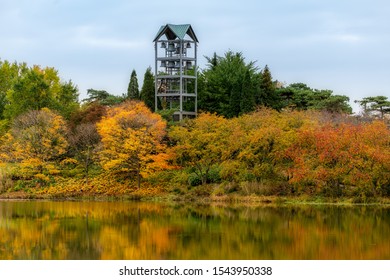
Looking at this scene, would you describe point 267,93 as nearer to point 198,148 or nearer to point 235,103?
point 235,103

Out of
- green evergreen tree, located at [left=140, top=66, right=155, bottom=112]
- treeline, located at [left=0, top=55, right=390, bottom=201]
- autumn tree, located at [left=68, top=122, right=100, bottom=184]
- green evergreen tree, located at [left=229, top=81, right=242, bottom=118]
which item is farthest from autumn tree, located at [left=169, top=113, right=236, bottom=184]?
green evergreen tree, located at [left=140, top=66, right=155, bottom=112]

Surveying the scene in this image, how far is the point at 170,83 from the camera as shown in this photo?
174 feet

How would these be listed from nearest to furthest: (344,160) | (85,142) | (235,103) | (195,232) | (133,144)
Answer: (195,232) → (344,160) → (133,144) → (85,142) → (235,103)

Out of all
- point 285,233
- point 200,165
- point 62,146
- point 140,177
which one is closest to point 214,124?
point 200,165

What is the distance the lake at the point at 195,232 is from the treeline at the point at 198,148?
3104mm

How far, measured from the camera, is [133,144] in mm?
42219

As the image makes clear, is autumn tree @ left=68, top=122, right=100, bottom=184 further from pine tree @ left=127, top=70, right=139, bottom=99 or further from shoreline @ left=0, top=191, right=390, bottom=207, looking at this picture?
pine tree @ left=127, top=70, right=139, bottom=99

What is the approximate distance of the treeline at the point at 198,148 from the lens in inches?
1448

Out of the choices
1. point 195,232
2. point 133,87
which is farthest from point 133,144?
point 195,232

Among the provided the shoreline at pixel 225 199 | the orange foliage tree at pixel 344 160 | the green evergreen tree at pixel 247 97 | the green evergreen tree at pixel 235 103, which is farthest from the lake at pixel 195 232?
the green evergreen tree at pixel 235 103

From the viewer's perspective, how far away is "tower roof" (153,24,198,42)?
5112 centimetres

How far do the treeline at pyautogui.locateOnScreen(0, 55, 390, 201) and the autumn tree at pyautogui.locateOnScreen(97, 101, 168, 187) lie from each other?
0.20 feet

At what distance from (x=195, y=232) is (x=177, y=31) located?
28704 millimetres

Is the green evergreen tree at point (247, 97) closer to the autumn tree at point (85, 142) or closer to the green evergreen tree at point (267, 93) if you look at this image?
the green evergreen tree at point (267, 93)
